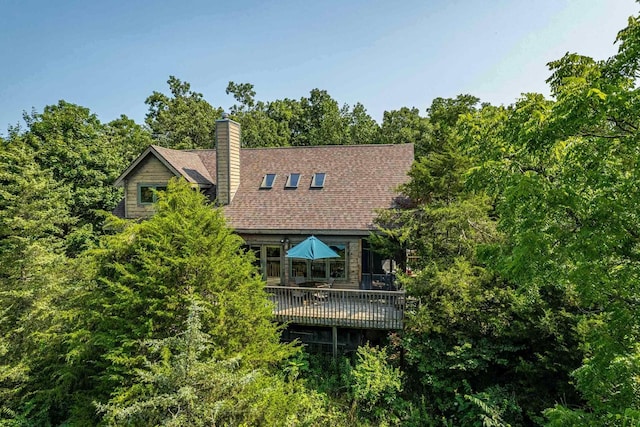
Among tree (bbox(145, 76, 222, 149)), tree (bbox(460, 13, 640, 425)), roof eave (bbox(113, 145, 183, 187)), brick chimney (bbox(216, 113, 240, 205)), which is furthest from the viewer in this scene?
tree (bbox(145, 76, 222, 149))

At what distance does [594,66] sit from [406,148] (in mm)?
11566

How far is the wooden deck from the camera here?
10.6 metres

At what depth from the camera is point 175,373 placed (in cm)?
670

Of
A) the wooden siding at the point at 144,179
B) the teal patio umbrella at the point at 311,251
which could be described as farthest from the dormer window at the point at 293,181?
the wooden siding at the point at 144,179

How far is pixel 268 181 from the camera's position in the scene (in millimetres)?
16219

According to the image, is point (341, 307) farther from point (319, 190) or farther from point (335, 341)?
point (319, 190)

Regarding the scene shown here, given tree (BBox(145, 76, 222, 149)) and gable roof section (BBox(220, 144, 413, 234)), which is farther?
tree (BBox(145, 76, 222, 149))

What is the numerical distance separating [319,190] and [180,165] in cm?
678

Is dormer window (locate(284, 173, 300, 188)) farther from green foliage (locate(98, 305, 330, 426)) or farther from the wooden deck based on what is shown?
green foliage (locate(98, 305, 330, 426))

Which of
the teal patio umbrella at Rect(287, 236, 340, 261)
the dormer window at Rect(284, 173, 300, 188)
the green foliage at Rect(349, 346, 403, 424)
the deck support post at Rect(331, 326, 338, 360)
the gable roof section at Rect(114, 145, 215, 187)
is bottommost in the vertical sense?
the green foliage at Rect(349, 346, 403, 424)

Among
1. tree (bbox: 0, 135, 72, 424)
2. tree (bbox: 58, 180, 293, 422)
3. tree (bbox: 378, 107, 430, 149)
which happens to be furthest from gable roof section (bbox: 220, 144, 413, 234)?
tree (bbox: 378, 107, 430, 149)

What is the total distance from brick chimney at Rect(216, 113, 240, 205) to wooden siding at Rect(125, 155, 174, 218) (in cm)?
220

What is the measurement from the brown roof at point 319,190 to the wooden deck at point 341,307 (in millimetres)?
2881

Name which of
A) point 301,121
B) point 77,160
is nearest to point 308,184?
point 77,160
